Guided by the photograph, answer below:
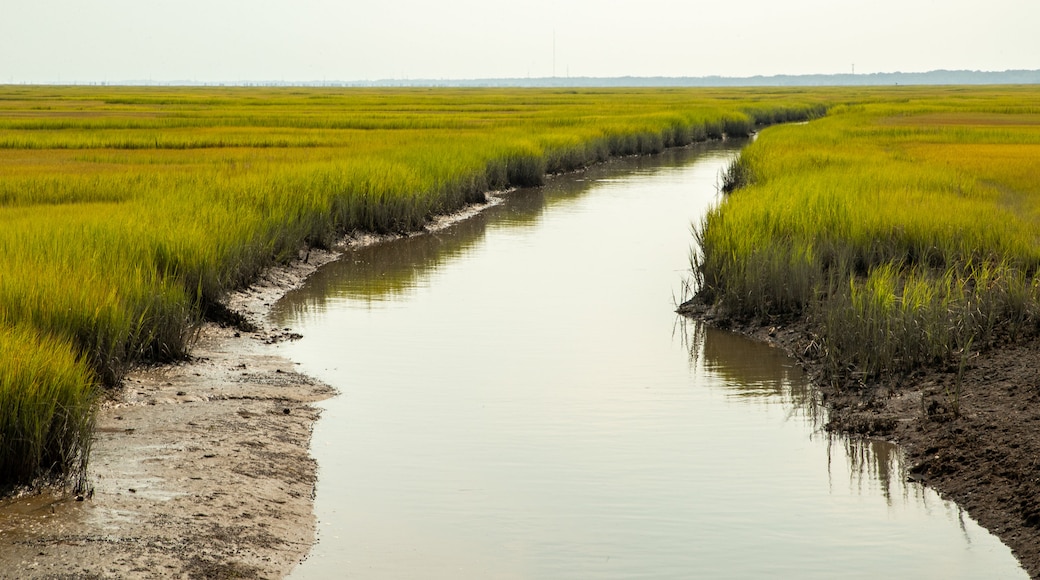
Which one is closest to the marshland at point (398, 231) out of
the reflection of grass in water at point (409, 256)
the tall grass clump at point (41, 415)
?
the tall grass clump at point (41, 415)

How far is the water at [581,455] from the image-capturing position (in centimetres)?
573

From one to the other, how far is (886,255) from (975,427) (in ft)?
16.4

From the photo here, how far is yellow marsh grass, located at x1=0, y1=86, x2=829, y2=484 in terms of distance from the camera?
25.7 ft

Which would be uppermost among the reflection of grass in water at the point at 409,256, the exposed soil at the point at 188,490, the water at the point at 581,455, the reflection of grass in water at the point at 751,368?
the exposed soil at the point at 188,490

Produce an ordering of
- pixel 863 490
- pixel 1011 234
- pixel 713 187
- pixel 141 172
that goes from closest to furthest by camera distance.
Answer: pixel 863 490, pixel 1011 234, pixel 141 172, pixel 713 187

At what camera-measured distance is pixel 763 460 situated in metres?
7.36

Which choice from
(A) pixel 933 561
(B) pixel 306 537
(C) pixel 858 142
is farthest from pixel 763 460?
(C) pixel 858 142

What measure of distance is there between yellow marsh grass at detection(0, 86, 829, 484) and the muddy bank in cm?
500

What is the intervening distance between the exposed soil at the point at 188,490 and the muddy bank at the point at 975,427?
12.3 ft

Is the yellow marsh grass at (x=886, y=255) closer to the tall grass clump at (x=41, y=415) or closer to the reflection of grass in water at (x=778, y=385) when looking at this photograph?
the reflection of grass in water at (x=778, y=385)

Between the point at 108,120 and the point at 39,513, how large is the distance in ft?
114

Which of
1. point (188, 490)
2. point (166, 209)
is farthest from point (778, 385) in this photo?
point (166, 209)

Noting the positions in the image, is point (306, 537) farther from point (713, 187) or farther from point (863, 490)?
point (713, 187)

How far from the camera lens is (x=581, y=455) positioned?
24.0 feet
